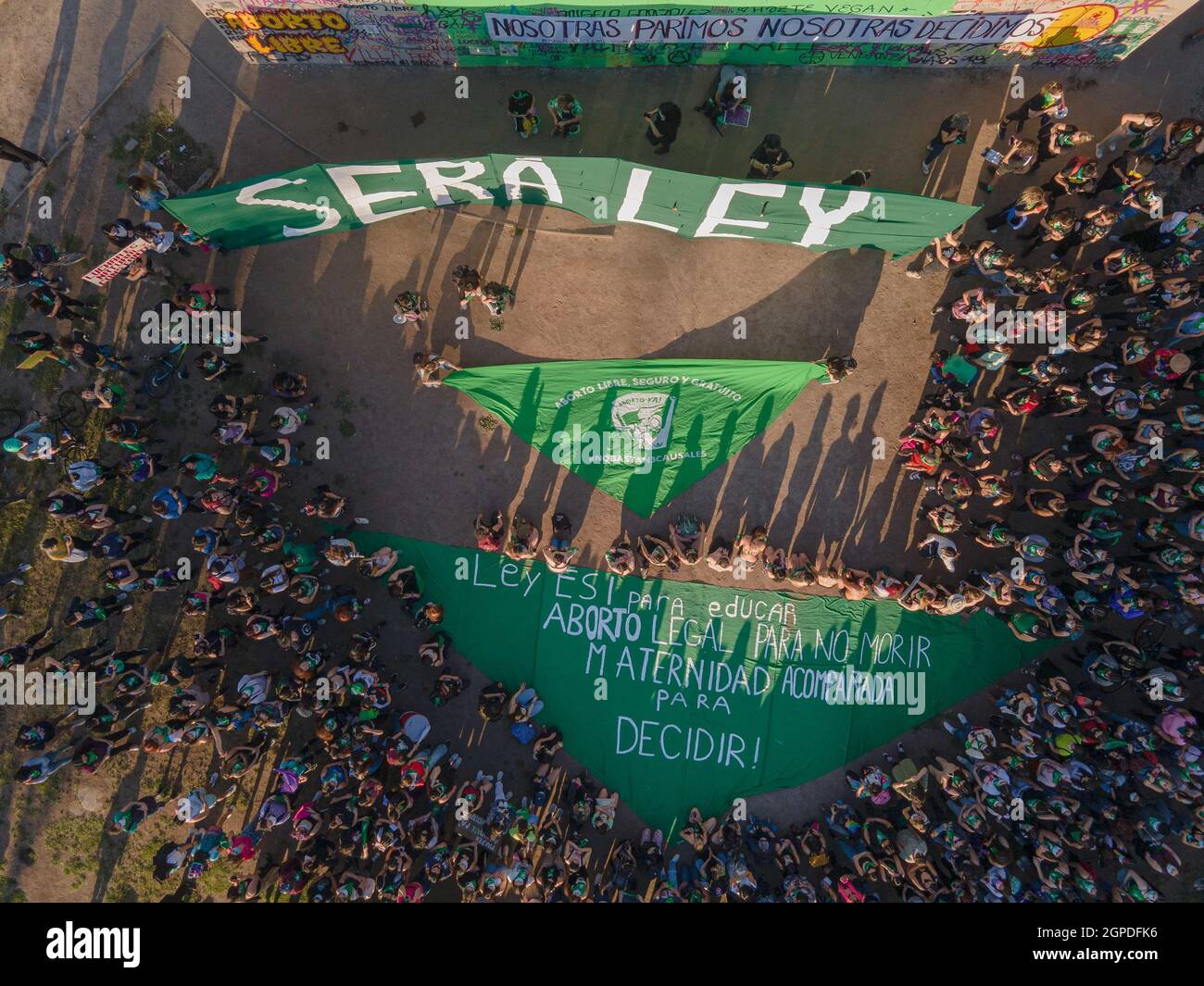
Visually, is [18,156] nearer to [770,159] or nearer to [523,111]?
[523,111]

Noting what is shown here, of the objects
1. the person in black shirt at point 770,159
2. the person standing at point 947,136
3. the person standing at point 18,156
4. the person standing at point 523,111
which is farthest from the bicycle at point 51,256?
the person standing at point 947,136

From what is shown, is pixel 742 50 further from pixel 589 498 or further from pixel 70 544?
pixel 70 544

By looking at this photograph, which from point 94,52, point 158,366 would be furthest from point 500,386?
point 94,52

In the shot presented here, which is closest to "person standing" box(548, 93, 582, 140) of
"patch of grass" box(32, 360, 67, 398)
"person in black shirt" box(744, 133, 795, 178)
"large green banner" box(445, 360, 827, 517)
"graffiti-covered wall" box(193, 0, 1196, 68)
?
"graffiti-covered wall" box(193, 0, 1196, 68)

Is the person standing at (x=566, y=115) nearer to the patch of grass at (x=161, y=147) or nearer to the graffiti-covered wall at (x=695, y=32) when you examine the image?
the graffiti-covered wall at (x=695, y=32)

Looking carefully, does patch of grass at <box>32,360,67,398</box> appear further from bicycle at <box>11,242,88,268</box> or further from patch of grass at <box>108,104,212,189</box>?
patch of grass at <box>108,104,212,189</box>

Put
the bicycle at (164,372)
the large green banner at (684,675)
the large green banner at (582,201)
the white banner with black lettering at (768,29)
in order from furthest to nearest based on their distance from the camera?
1. the large green banner at (684,675)
2. the bicycle at (164,372)
3. the white banner with black lettering at (768,29)
4. the large green banner at (582,201)

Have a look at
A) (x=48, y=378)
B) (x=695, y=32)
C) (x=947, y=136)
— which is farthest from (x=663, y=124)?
(x=48, y=378)
